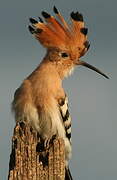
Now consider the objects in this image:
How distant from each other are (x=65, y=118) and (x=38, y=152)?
1.71 meters

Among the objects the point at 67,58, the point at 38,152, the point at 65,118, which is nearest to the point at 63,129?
the point at 65,118

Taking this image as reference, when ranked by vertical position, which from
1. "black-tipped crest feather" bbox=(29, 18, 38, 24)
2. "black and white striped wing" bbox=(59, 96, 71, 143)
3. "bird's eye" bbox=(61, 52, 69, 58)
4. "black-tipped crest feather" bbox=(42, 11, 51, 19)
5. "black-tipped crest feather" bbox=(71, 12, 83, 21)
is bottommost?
"black and white striped wing" bbox=(59, 96, 71, 143)

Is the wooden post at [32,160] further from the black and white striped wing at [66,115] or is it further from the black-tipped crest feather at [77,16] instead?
the black-tipped crest feather at [77,16]

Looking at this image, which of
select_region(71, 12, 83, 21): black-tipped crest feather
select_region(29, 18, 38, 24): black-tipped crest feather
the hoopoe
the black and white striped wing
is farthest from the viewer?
select_region(71, 12, 83, 21): black-tipped crest feather

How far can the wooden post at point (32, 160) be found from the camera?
2.55 meters

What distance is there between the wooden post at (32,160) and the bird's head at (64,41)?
2.03m

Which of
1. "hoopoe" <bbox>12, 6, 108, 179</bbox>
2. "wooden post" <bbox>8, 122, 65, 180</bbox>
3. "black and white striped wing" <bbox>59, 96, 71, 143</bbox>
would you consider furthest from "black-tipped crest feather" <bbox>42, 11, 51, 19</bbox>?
"wooden post" <bbox>8, 122, 65, 180</bbox>

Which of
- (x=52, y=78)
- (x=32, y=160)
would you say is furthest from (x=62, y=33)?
(x=32, y=160)

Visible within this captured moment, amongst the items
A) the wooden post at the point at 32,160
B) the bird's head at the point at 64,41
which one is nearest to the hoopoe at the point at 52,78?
the bird's head at the point at 64,41

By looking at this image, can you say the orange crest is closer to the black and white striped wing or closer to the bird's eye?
the bird's eye

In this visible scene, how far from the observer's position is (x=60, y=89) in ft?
14.5

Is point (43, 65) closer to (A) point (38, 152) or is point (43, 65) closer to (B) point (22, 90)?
(B) point (22, 90)

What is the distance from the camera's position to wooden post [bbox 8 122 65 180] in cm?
255

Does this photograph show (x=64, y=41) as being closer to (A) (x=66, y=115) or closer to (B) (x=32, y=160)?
(A) (x=66, y=115)
